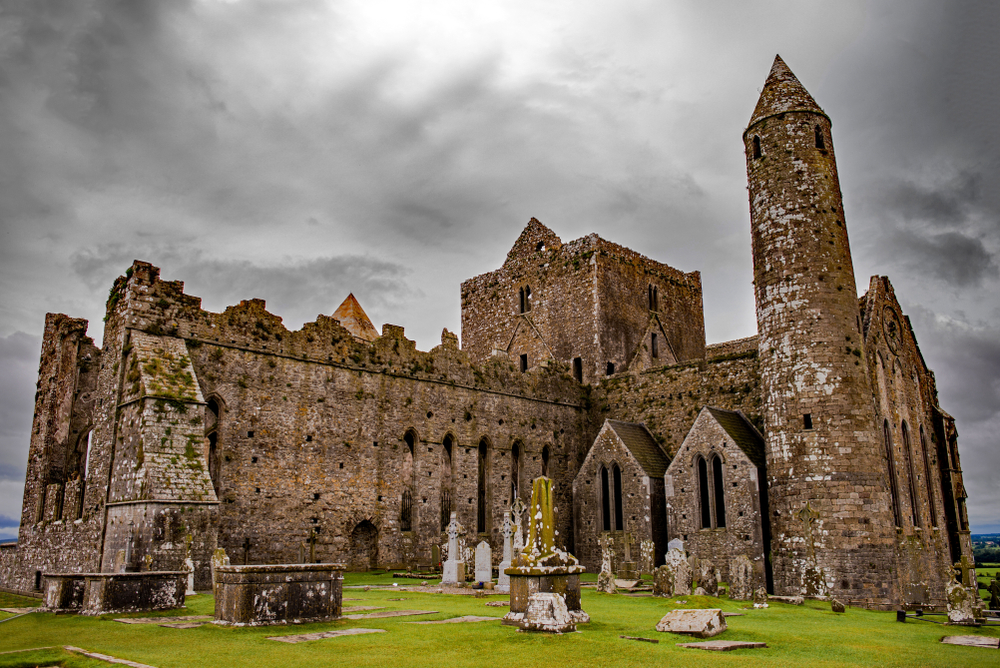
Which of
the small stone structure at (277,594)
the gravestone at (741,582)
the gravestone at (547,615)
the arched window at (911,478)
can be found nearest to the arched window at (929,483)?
the arched window at (911,478)

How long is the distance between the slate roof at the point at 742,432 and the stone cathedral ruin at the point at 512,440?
10 cm

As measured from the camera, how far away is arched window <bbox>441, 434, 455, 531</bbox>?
87.8ft

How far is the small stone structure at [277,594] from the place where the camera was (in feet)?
36.9

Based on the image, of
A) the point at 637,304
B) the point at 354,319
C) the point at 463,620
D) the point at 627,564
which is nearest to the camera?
the point at 463,620

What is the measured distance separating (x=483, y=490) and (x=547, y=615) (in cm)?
1737

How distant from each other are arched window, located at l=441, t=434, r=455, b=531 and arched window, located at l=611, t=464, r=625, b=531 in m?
5.81

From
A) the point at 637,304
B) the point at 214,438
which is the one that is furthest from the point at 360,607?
the point at 637,304

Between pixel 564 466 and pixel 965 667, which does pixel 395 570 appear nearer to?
pixel 564 466

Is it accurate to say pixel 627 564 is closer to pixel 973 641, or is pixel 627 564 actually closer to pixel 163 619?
pixel 973 641

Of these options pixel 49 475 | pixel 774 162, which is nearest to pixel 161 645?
pixel 49 475

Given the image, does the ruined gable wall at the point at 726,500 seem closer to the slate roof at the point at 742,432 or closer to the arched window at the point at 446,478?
the slate roof at the point at 742,432

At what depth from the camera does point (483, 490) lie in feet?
92.8

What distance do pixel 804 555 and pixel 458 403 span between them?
1251 centimetres

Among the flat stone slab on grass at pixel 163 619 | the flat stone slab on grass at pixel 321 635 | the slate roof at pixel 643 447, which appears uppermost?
the slate roof at pixel 643 447
